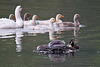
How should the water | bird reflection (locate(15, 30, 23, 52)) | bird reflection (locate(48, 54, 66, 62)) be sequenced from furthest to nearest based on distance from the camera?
bird reflection (locate(15, 30, 23, 52))
bird reflection (locate(48, 54, 66, 62))
the water

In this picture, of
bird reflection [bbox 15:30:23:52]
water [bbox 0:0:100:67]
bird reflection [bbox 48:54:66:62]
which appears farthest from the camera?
bird reflection [bbox 15:30:23:52]

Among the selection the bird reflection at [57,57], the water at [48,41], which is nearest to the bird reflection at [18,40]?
the water at [48,41]

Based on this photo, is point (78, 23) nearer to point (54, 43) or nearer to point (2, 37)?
point (2, 37)

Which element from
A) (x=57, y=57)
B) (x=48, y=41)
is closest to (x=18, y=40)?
(x=48, y=41)

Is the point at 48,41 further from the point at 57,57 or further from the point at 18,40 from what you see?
the point at 57,57

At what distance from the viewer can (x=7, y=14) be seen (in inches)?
864

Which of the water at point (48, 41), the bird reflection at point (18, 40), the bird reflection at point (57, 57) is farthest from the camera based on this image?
the bird reflection at point (18, 40)

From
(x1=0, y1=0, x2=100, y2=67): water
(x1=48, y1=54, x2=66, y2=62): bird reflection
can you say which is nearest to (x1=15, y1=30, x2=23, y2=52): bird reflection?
(x1=0, y1=0, x2=100, y2=67): water

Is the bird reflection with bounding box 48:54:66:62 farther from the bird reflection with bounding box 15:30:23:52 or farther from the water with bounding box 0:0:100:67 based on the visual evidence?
the bird reflection with bounding box 15:30:23:52

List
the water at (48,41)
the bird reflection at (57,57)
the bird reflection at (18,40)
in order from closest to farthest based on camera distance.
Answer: the water at (48,41) < the bird reflection at (57,57) < the bird reflection at (18,40)

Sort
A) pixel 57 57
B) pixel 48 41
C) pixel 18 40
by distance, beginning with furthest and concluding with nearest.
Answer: pixel 18 40
pixel 48 41
pixel 57 57

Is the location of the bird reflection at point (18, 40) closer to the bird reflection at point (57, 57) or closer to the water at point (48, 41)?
the water at point (48, 41)

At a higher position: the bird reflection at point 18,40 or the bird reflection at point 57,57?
the bird reflection at point 18,40

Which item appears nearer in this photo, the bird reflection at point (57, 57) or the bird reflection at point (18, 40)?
the bird reflection at point (57, 57)
